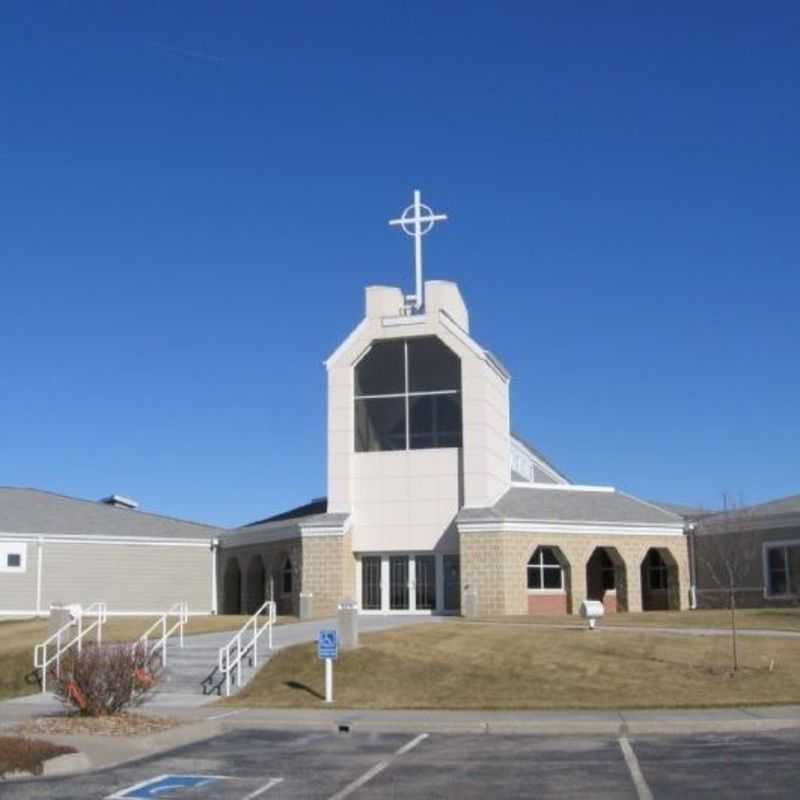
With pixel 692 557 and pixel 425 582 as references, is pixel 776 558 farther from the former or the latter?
pixel 425 582

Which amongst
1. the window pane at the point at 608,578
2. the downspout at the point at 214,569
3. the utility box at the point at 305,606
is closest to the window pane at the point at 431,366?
the utility box at the point at 305,606

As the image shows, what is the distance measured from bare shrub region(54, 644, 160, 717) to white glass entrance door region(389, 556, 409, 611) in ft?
65.2

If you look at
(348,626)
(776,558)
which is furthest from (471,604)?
(348,626)

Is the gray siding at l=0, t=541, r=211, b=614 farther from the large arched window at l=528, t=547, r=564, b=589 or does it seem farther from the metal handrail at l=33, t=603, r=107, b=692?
the metal handrail at l=33, t=603, r=107, b=692

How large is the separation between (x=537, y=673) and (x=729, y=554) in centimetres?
1782

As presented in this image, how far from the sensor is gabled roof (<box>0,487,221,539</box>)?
137 feet

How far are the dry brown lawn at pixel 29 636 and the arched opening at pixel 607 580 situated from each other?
432 inches

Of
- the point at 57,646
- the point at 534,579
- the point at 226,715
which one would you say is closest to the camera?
the point at 226,715

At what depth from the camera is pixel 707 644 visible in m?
24.8

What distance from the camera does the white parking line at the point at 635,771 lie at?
38.8 feet

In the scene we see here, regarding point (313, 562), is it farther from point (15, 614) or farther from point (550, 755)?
point (550, 755)

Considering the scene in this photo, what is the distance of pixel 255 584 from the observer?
1684 inches

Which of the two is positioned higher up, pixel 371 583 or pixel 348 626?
pixel 371 583

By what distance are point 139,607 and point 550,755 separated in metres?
29.6
